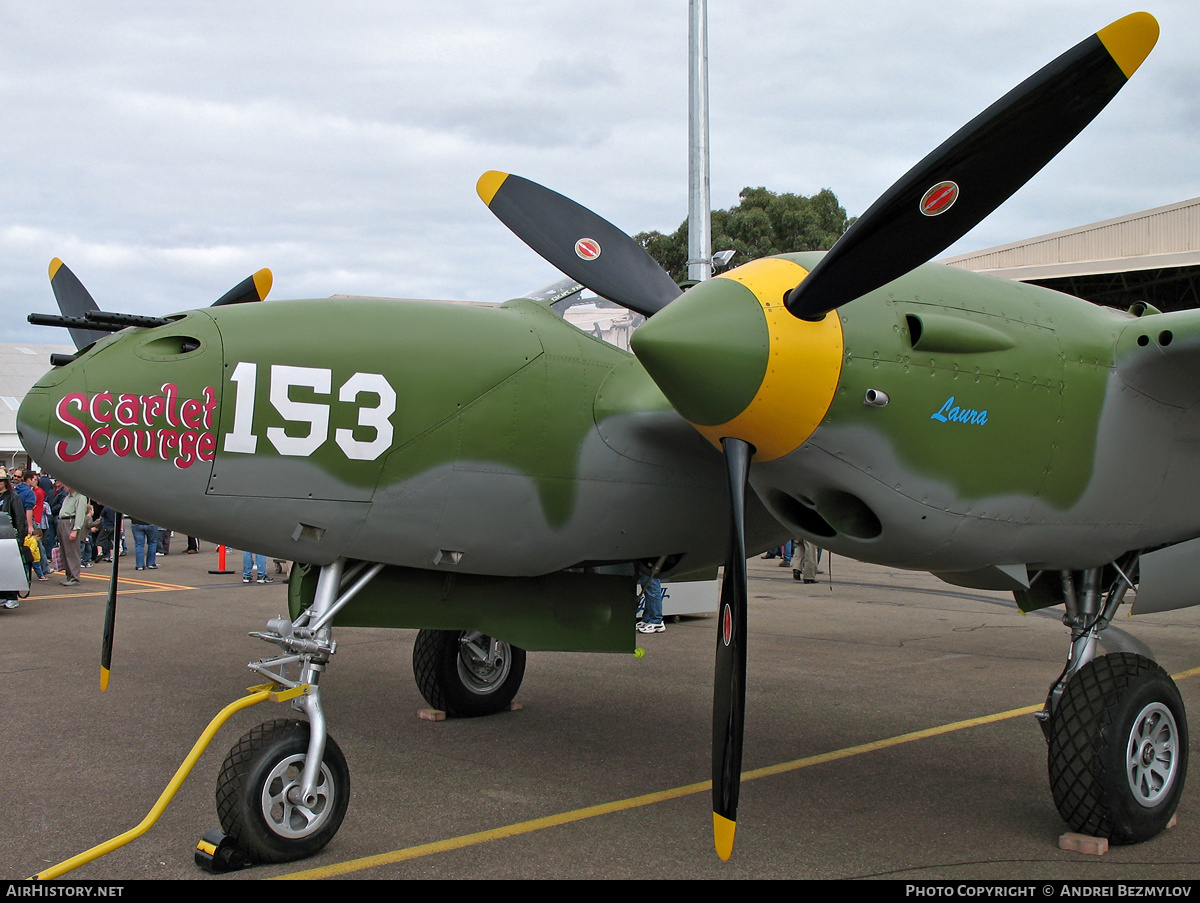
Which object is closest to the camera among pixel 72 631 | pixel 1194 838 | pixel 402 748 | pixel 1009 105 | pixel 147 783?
pixel 1009 105

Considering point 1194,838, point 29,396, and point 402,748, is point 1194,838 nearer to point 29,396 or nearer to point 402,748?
point 402,748

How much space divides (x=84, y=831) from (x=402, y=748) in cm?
218

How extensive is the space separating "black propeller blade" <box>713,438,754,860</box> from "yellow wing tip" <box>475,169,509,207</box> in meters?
2.93

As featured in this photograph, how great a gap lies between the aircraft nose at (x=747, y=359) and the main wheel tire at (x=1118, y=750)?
207 cm

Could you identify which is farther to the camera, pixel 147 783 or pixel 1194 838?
pixel 147 783

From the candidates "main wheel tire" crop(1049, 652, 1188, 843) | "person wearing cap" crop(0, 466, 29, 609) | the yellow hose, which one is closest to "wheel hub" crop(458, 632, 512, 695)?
the yellow hose

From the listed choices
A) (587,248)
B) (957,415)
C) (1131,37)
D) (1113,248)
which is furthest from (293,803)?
(1113,248)

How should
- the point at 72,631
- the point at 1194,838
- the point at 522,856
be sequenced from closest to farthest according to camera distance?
the point at 522,856 → the point at 1194,838 → the point at 72,631

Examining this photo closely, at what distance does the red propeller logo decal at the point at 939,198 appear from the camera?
411 cm

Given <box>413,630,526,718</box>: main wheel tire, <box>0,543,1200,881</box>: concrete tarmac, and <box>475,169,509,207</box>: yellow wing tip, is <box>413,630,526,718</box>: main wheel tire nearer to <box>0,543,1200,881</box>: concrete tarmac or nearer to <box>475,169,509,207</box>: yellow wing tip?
<box>0,543,1200,881</box>: concrete tarmac

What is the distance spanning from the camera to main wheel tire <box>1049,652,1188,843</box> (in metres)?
4.83

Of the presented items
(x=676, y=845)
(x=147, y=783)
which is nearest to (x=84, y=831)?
(x=147, y=783)

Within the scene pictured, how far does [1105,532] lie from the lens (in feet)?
17.5

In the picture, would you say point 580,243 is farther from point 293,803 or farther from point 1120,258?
point 1120,258
